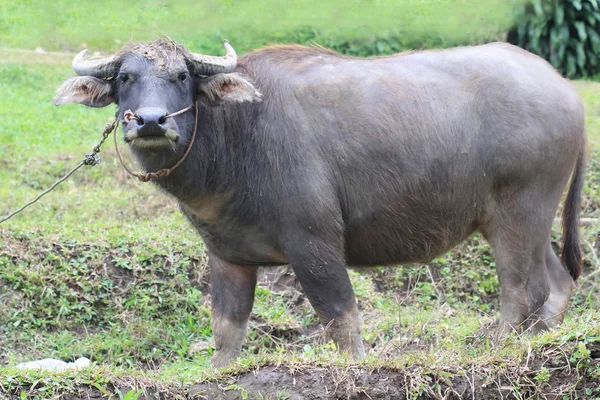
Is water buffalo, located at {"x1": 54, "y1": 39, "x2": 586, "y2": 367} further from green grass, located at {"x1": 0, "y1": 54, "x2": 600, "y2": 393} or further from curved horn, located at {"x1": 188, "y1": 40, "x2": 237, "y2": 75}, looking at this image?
green grass, located at {"x1": 0, "y1": 54, "x2": 600, "y2": 393}

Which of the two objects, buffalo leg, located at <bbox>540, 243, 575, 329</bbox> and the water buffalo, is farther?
A: buffalo leg, located at <bbox>540, 243, 575, 329</bbox>

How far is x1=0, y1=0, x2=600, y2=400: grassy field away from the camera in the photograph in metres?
4.28

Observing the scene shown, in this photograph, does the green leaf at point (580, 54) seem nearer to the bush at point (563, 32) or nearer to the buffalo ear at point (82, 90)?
the bush at point (563, 32)

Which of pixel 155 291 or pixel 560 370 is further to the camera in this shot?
pixel 155 291

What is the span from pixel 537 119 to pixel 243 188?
1695 millimetres

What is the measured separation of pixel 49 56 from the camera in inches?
450

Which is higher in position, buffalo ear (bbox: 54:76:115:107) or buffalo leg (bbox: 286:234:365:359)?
buffalo ear (bbox: 54:76:115:107)

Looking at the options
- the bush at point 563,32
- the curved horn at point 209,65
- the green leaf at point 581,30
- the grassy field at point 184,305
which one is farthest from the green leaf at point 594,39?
the curved horn at point 209,65

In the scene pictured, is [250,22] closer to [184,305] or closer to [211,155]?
[184,305]

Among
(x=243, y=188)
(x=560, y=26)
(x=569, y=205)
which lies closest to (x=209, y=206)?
(x=243, y=188)

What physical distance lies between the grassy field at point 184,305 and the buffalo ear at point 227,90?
116cm

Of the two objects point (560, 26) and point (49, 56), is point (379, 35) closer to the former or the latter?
point (560, 26)

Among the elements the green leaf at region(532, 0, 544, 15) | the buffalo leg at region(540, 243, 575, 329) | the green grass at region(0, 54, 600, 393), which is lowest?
the green grass at region(0, 54, 600, 393)

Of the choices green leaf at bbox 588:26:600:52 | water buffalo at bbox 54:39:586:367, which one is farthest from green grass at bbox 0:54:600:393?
green leaf at bbox 588:26:600:52
